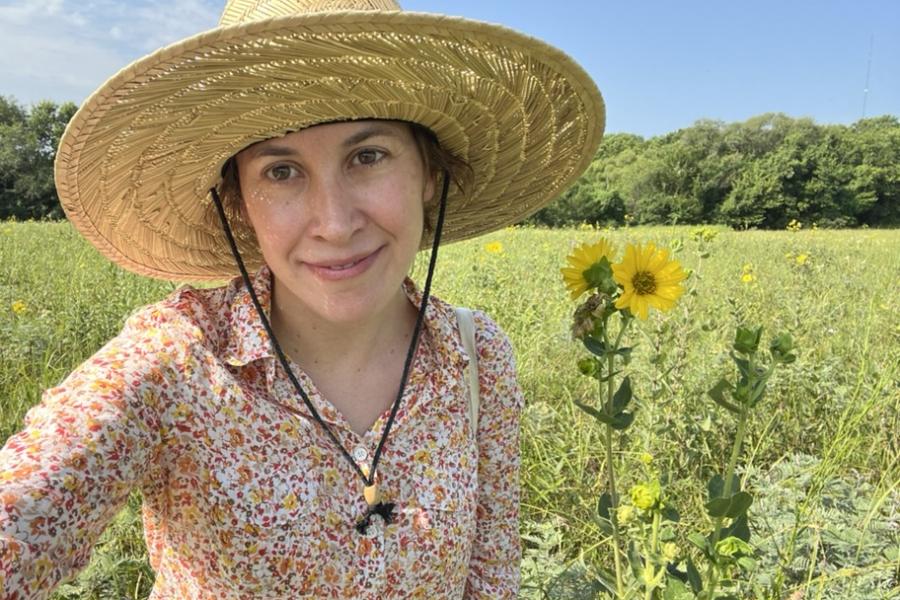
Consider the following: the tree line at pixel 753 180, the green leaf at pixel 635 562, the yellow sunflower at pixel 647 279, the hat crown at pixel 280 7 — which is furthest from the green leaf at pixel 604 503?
the tree line at pixel 753 180

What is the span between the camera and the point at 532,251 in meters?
6.92

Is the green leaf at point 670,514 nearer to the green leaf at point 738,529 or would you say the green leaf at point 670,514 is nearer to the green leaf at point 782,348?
the green leaf at point 738,529

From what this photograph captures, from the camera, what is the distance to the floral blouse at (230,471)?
67 centimetres

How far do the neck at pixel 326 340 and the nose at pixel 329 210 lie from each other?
0.64ft

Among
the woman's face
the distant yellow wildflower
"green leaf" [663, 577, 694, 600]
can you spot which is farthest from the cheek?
the distant yellow wildflower

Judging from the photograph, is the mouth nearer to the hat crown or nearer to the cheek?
the cheek

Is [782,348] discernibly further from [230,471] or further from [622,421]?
[230,471]

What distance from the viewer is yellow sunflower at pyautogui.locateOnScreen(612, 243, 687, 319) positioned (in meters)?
1.04

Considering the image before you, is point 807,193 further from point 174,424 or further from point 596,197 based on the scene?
point 174,424

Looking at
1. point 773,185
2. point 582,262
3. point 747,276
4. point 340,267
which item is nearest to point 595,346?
point 582,262

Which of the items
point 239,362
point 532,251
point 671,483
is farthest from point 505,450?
point 532,251

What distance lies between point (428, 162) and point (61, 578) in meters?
0.82

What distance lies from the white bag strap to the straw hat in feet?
1.08

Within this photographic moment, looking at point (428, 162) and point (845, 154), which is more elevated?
point (845, 154)
